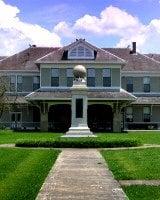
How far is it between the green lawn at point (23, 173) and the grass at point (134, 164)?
7.07 feet

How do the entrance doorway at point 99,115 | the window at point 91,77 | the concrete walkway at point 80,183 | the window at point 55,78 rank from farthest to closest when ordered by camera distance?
the entrance doorway at point 99,115 → the window at point 91,77 → the window at point 55,78 → the concrete walkway at point 80,183

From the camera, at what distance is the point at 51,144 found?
29.4 m

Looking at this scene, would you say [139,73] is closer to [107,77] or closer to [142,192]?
[107,77]

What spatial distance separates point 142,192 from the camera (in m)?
13.1

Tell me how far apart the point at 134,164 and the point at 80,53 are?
35.0 m

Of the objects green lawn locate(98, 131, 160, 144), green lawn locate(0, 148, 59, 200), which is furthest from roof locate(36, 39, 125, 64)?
green lawn locate(0, 148, 59, 200)

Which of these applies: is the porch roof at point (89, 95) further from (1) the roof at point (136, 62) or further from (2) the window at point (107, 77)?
(1) the roof at point (136, 62)

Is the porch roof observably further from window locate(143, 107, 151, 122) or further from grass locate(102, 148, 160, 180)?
grass locate(102, 148, 160, 180)

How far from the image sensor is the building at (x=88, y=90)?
52.4m

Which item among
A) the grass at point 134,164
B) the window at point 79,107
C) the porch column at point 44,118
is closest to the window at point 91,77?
the porch column at point 44,118

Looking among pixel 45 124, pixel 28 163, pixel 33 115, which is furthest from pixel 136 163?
pixel 33 115

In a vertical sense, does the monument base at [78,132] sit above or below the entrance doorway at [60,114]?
below

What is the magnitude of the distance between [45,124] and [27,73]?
8.04 meters

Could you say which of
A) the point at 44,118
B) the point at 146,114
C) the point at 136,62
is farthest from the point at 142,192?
the point at 136,62
